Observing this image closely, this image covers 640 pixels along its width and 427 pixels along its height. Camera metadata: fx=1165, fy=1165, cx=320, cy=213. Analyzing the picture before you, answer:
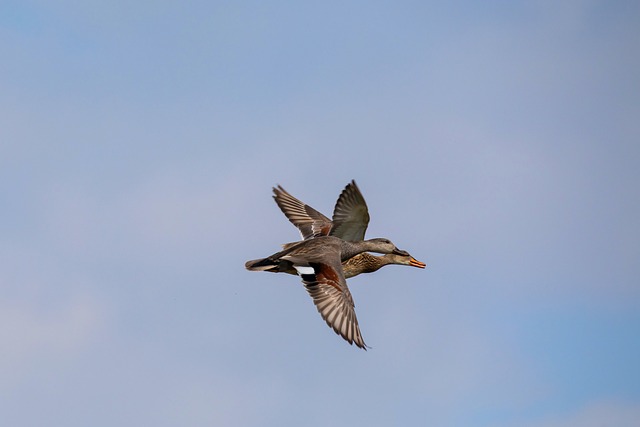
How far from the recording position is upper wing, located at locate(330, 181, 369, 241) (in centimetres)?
2505

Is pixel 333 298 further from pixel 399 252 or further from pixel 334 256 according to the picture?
pixel 399 252

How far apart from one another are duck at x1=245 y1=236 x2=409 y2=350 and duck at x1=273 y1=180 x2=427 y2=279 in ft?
1.44

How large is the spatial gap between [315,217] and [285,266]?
179 inches

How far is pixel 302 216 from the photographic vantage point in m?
28.1

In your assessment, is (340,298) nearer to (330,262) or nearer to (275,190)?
(330,262)

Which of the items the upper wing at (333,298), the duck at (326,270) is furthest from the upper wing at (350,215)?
the upper wing at (333,298)

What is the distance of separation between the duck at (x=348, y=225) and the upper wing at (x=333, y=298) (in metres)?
1.40

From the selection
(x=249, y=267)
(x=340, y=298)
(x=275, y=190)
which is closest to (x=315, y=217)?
(x=275, y=190)

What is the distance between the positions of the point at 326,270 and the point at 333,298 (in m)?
0.81

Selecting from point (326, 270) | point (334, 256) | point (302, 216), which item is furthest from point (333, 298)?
point (302, 216)

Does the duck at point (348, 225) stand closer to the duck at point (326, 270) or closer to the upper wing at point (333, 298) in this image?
the duck at point (326, 270)

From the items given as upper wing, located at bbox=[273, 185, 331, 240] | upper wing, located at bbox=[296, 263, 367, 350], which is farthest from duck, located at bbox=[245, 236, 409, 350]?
upper wing, located at bbox=[273, 185, 331, 240]

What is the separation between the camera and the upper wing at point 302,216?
2706 cm

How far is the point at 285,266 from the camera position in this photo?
2358 cm
